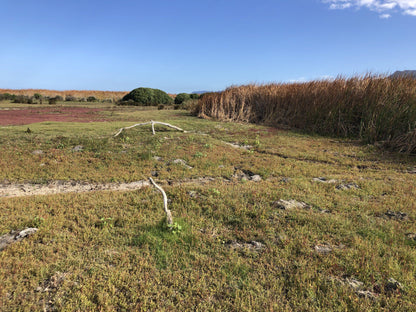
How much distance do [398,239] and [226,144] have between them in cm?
738

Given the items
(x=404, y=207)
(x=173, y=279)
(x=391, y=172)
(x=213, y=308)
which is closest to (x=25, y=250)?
(x=173, y=279)

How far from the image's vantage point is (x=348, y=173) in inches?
307

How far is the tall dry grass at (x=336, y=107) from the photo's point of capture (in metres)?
11.2

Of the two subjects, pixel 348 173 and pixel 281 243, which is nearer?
pixel 281 243

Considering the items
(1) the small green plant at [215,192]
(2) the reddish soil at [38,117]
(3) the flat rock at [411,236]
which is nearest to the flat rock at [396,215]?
(3) the flat rock at [411,236]

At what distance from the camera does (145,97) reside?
103 feet

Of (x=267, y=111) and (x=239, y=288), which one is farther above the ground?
(x=267, y=111)

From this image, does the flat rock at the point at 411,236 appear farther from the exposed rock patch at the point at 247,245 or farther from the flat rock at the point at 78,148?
the flat rock at the point at 78,148

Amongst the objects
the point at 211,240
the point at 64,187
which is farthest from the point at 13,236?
the point at 211,240

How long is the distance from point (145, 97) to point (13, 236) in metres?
29.0

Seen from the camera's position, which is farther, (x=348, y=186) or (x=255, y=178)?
(x=255, y=178)

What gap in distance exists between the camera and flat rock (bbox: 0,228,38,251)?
3.90 metres

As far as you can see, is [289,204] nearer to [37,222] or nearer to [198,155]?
[198,155]

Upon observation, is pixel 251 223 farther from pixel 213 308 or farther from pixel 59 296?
pixel 59 296
